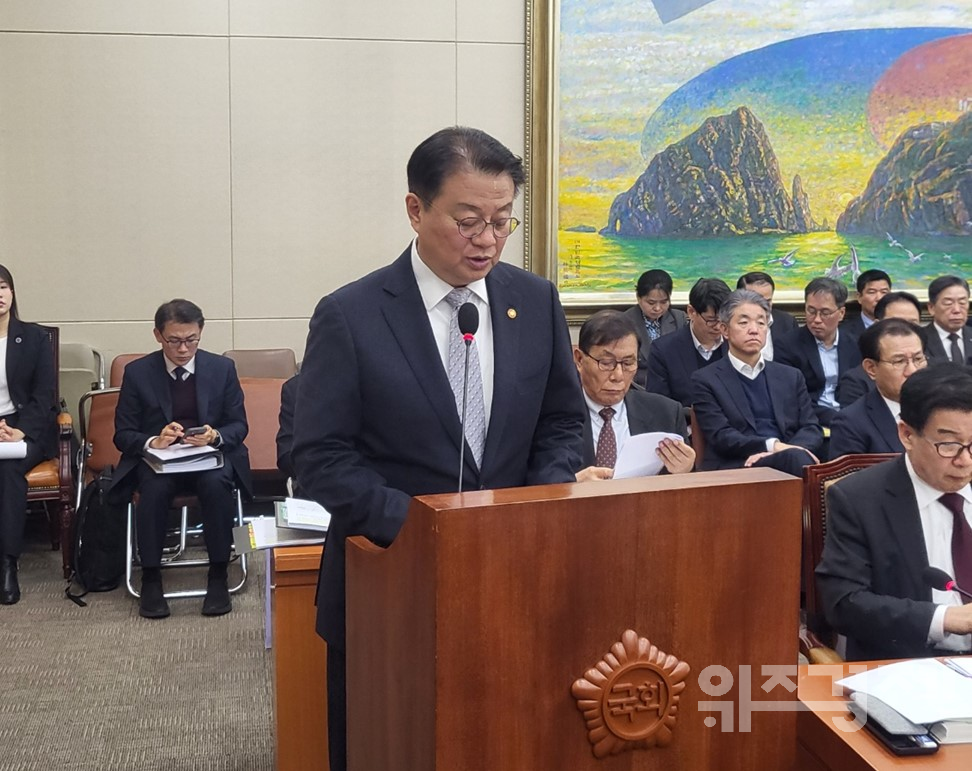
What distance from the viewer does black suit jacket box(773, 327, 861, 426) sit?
19.1ft

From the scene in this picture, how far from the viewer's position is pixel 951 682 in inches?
65.2

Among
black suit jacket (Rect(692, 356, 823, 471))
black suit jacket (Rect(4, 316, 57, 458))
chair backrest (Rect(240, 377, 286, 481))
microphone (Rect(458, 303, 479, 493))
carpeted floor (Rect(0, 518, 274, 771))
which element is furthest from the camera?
chair backrest (Rect(240, 377, 286, 481))

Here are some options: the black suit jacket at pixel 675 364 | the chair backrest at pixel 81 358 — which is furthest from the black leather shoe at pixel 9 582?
the black suit jacket at pixel 675 364

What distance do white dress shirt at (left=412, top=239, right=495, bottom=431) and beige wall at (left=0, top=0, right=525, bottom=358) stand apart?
458 centimetres

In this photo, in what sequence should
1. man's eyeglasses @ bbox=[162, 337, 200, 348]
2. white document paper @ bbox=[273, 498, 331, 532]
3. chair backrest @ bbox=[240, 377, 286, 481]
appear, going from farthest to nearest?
chair backrest @ bbox=[240, 377, 286, 481], man's eyeglasses @ bbox=[162, 337, 200, 348], white document paper @ bbox=[273, 498, 331, 532]

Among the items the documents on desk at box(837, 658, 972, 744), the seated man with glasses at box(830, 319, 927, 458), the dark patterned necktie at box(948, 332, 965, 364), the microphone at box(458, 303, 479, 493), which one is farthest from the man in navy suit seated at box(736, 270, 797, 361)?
the microphone at box(458, 303, 479, 493)

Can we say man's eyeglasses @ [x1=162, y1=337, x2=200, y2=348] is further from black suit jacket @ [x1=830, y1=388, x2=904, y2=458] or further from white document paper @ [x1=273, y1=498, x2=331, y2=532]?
black suit jacket @ [x1=830, y1=388, x2=904, y2=458]

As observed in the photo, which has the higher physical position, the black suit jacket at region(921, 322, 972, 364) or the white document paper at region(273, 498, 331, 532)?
the black suit jacket at region(921, 322, 972, 364)

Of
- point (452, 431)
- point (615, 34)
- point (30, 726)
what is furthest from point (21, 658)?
point (615, 34)

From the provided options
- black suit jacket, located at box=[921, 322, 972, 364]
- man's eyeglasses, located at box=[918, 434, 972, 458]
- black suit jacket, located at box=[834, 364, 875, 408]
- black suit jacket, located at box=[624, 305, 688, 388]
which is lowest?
man's eyeglasses, located at box=[918, 434, 972, 458]

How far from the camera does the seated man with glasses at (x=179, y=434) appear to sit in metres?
4.54

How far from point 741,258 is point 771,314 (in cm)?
70

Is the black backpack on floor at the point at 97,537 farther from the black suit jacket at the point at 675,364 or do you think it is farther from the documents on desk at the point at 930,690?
the documents on desk at the point at 930,690

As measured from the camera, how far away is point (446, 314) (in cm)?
178
